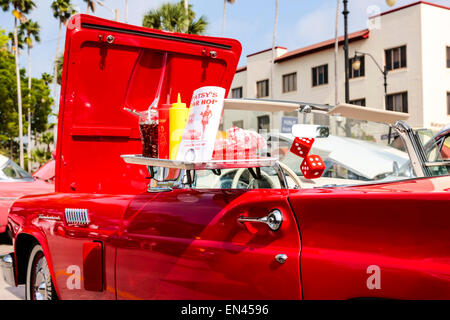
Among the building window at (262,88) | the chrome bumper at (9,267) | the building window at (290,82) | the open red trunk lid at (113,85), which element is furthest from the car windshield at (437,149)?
the building window at (262,88)

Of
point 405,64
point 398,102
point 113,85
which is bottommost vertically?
point 113,85

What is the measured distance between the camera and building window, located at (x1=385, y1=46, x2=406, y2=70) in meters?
26.4

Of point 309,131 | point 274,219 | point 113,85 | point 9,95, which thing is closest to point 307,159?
point 309,131

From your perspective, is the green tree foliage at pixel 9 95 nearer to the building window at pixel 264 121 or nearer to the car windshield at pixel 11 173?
the car windshield at pixel 11 173

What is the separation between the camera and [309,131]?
3170 mm

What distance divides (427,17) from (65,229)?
84.9 feet

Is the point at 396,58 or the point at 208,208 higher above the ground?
the point at 396,58

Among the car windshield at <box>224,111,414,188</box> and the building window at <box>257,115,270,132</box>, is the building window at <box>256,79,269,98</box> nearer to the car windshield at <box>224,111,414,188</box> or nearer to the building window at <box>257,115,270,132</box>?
the car windshield at <box>224,111,414,188</box>

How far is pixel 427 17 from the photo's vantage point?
25484 millimetres

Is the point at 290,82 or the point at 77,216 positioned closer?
the point at 77,216

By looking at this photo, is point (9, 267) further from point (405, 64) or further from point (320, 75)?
point (320, 75)

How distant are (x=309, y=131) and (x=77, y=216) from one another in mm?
1510
